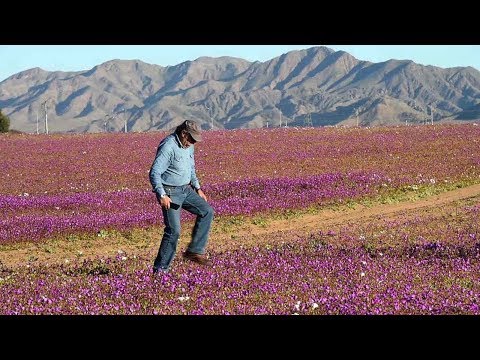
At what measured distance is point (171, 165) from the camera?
1090 centimetres

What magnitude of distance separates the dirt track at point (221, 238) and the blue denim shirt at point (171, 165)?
3.89 meters

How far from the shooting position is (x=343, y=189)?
24.8 metres

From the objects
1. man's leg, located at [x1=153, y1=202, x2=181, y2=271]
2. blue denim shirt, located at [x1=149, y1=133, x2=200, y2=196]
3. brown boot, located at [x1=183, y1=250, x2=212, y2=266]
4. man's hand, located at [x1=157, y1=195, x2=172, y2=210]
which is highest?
blue denim shirt, located at [x1=149, y1=133, x2=200, y2=196]

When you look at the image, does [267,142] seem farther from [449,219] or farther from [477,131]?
[449,219]

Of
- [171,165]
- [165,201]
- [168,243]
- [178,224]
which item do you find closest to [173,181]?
[171,165]

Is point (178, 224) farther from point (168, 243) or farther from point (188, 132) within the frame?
point (188, 132)

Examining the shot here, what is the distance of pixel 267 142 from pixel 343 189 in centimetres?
2252

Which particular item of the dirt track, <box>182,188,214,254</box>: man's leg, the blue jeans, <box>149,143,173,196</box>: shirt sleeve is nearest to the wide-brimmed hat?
<box>149,143,173,196</box>: shirt sleeve

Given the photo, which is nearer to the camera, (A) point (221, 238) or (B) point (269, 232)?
(A) point (221, 238)

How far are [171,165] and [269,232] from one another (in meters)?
8.63

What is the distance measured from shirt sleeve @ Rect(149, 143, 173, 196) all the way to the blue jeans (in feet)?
1.18

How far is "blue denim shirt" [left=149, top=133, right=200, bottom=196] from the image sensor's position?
415 inches

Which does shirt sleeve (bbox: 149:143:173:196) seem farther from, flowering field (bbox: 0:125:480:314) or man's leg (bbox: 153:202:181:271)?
flowering field (bbox: 0:125:480:314)
